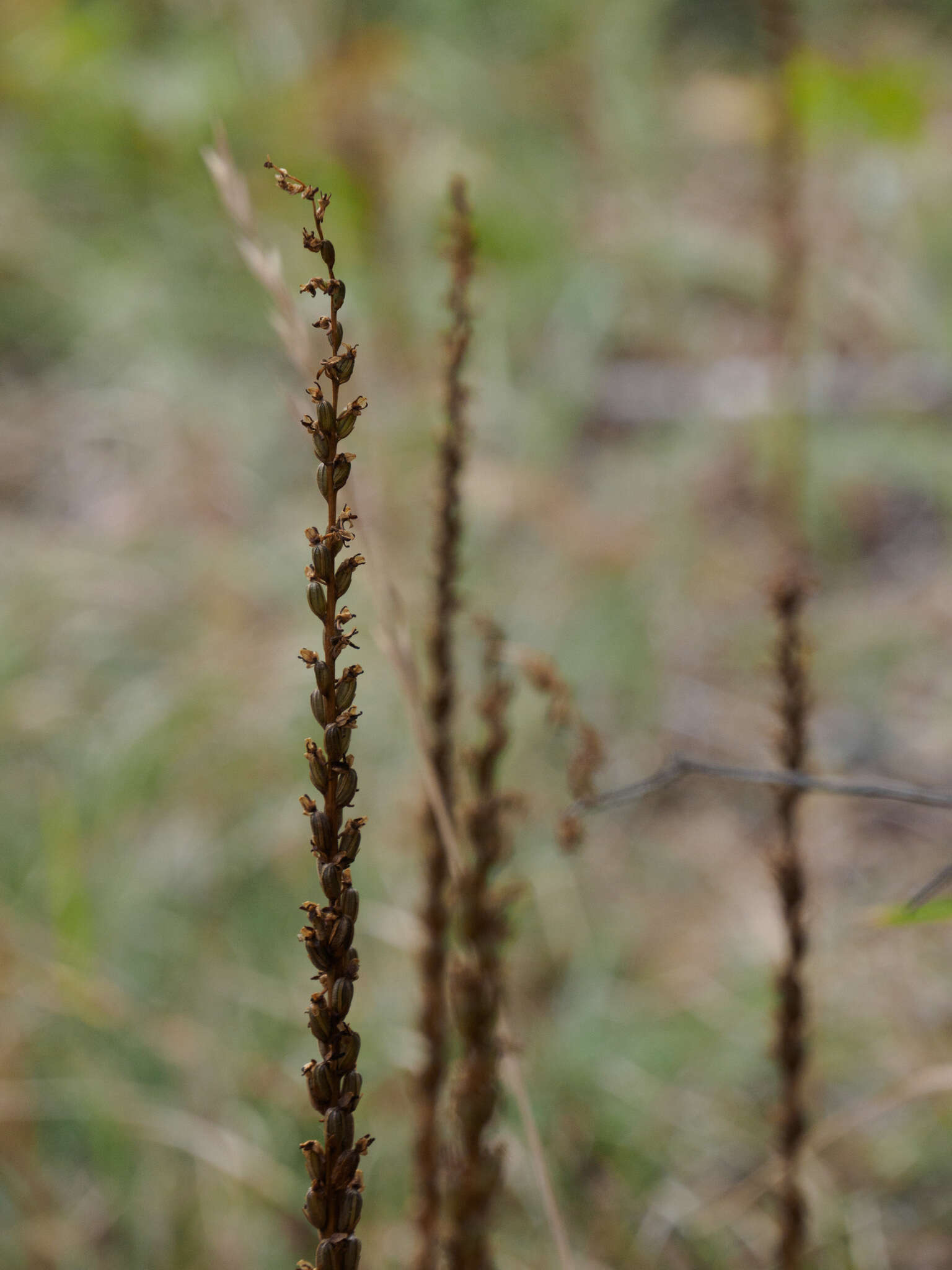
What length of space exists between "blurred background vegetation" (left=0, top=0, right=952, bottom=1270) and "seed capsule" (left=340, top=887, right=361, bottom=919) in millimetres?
589

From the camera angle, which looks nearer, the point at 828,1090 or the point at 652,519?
the point at 828,1090

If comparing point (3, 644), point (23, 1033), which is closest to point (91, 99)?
point (3, 644)

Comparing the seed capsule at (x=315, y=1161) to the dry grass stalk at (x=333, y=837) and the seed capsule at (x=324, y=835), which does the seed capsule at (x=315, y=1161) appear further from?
the seed capsule at (x=324, y=835)

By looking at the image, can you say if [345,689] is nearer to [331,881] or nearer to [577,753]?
[331,881]

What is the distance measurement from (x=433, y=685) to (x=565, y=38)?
4253 millimetres

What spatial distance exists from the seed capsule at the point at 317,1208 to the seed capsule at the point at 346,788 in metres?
0.14

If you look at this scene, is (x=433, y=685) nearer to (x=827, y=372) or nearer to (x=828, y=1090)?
(x=828, y=1090)

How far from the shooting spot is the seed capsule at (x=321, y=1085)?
410mm

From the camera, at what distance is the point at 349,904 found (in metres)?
0.40

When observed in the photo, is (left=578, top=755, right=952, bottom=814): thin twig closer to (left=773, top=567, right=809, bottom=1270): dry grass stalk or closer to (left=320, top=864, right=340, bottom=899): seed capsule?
(left=773, top=567, right=809, bottom=1270): dry grass stalk

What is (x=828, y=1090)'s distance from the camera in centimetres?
159

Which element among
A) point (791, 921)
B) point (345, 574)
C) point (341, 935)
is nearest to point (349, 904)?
point (341, 935)

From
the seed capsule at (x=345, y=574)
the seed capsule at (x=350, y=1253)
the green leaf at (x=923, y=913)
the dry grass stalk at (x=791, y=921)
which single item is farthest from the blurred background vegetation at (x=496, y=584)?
the seed capsule at (x=345, y=574)

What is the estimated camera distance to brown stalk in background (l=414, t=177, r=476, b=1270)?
0.64 metres
